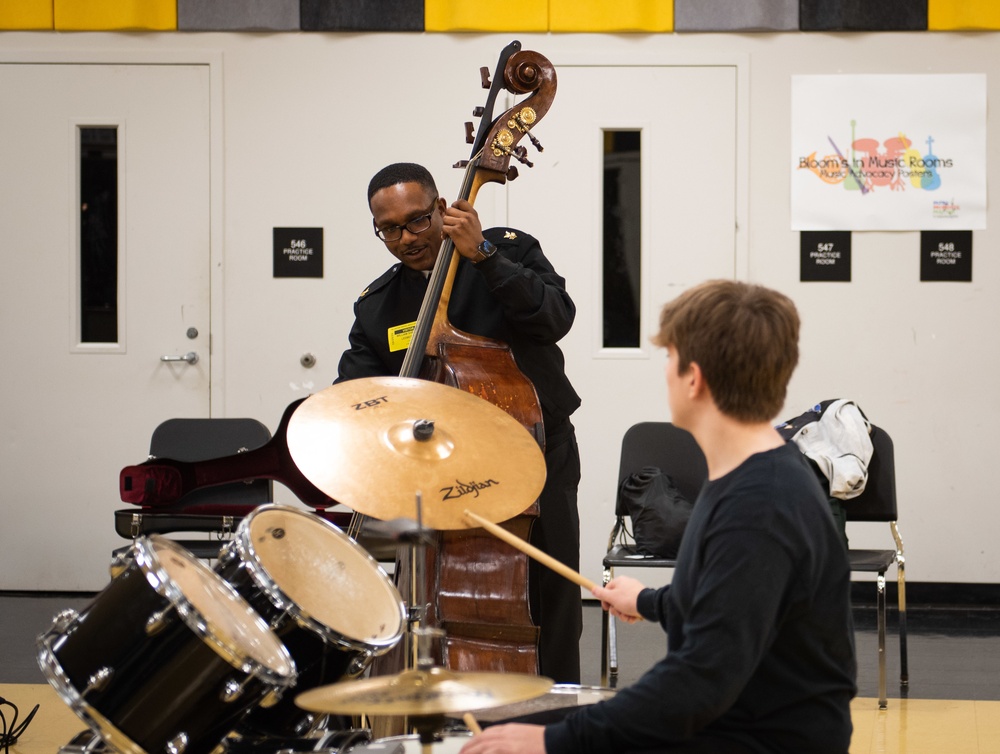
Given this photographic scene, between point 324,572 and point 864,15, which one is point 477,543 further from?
point 864,15

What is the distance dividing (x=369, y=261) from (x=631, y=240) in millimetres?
1117

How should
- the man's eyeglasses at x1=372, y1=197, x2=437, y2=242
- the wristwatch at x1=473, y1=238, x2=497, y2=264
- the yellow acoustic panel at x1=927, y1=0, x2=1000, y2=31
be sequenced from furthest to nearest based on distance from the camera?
the yellow acoustic panel at x1=927, y1=0, x2=1000, y2=31
the man's eyeglasses at x1=372, y1=197, x2=437, y2=242
the wristwatch at x1=473, y1=238, x2=497, y2=264

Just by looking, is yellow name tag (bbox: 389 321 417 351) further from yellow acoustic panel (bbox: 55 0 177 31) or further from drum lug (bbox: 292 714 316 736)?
yellow acoustic panel (bbox: 55 0 177 31)

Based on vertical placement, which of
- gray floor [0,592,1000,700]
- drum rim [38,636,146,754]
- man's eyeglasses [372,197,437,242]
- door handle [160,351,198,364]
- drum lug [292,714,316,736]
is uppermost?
man's eyeglasses [372,197,437,242]

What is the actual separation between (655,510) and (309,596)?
73.8 inches

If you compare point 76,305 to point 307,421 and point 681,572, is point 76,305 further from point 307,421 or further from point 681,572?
point 681,572

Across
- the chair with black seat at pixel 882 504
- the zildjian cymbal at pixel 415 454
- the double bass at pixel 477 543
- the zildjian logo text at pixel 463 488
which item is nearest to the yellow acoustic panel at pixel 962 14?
the chair with black seat at pixel 882 504

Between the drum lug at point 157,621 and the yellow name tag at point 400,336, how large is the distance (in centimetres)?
115

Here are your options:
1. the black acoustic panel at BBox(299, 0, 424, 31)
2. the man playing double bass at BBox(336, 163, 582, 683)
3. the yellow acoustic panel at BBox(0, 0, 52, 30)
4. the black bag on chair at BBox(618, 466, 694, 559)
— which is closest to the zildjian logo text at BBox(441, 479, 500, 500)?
the man playing double bass at BBox(336, 163, 582, 683)

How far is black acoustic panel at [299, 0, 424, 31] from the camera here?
4.85 m

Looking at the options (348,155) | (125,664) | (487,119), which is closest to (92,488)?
(348,155)

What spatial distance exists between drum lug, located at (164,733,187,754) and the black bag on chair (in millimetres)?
2010

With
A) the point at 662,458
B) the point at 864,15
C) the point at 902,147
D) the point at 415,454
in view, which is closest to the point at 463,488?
the point at 415,454

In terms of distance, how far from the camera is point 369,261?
4.90 metres
